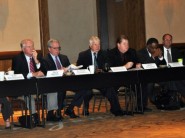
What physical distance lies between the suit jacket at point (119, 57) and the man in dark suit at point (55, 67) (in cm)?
70

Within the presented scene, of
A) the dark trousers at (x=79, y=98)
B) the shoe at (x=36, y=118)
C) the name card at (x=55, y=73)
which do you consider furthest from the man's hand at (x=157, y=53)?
the shoe at (x=36, y=118)

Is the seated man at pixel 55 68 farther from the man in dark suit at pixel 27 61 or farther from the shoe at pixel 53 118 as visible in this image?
the man in dark suit at pixel 27 61

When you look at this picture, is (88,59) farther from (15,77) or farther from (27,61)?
(15,77)

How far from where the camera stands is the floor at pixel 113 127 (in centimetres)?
607

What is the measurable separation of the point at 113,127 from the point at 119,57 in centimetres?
161

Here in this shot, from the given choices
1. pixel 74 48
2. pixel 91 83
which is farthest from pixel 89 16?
pixel 91 83

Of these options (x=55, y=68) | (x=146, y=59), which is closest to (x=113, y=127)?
(x=55, y=68)

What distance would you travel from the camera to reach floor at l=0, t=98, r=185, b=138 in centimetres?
607

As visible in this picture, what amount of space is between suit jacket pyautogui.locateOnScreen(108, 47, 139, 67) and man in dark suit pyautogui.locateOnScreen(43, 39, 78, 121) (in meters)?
0.70

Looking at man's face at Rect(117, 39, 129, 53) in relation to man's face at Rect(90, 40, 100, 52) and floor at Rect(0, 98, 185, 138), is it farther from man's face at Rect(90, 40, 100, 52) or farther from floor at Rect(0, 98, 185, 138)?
floor at Rect(0, 98, 185, 138)

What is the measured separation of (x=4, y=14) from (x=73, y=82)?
283 centimetres

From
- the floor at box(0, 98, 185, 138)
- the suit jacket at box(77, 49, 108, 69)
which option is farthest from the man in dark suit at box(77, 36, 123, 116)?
the floor at box(0, 98, 185, 138)

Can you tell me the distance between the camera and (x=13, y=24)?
30.5 feet

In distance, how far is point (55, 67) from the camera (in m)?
7.53
